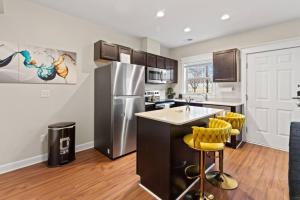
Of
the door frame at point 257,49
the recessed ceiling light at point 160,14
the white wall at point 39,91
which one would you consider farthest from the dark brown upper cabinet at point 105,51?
the door frame at point 257,49

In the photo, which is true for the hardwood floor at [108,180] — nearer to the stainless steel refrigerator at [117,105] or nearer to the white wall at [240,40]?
the stainless steel refrigerator at [117,105]

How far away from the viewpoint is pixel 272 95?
3.50 m

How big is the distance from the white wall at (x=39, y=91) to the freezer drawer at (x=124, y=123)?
88 centimetres

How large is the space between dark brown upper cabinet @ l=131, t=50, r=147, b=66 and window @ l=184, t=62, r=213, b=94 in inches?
67.2

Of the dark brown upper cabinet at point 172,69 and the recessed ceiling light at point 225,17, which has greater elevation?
the recessed ceiling light at point 225,17

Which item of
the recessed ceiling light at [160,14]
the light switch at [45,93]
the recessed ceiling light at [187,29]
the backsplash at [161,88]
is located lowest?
the light switch at [45,93]

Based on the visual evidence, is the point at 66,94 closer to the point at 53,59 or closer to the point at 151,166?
the point at 53,59

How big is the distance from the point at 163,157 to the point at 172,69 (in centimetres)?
380

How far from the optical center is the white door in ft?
10.7

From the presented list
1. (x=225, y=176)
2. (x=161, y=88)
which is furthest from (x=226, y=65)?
(x=225, y=176)

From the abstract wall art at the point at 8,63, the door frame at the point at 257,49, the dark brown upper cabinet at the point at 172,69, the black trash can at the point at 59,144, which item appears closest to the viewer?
the abstract wall art at the point at 8,63

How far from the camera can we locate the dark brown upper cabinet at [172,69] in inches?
196

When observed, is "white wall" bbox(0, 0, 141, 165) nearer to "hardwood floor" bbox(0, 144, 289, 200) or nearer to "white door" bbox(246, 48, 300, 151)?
"hardwood floor" bbox(0, 144, 289, 200)

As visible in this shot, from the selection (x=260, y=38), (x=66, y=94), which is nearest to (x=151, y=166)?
(x=66, y=94)
